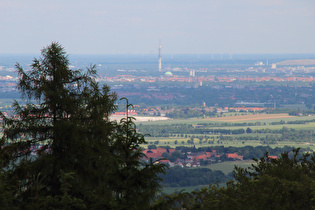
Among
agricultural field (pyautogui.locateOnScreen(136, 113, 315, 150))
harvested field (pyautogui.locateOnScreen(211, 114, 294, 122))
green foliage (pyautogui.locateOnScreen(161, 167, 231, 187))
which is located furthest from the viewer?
harvested field (pyautogui.locateOnScreen(211, 114, 294, 122))

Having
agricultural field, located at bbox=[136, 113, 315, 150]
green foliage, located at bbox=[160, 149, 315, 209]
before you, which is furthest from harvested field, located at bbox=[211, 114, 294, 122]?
green foliage, located at bbox=[160, 149, 315, 209]

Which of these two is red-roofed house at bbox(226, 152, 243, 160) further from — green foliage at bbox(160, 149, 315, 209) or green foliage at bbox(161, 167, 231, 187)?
green foliage at bbox(160, 149, 315, 209)

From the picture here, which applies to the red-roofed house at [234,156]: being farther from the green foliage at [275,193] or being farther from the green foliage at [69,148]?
the green foliage at [69,148]

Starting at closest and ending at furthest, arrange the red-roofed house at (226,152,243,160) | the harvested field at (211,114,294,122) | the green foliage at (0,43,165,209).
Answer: the green foliage at (0,43,165,209), the red-roofed house at (226,152,243,160), the harvested field at (211,114,294,122)

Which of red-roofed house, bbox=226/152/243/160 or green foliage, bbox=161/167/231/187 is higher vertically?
green foliage, bbox=161/167/231/187

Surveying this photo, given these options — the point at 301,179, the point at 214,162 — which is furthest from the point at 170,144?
the point at 301,179

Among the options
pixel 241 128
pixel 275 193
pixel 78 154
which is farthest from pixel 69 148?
pixel 241 128

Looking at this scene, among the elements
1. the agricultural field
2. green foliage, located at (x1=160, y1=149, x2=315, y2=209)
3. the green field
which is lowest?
the agricultural field

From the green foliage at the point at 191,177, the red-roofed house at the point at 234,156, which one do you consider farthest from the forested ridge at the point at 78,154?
the red-roofed house at the point at 234,156

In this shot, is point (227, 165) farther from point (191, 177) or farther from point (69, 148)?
point (69, 148)
